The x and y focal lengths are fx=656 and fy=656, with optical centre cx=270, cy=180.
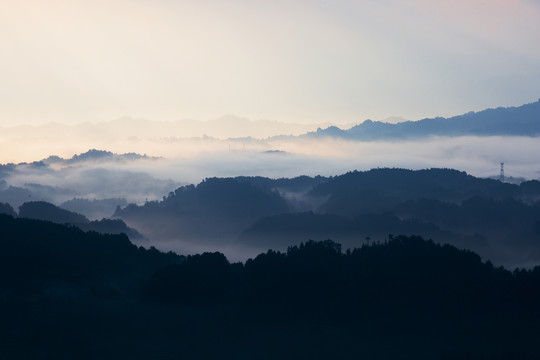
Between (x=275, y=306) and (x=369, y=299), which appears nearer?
(x=275, y=306)

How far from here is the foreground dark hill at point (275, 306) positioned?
101m

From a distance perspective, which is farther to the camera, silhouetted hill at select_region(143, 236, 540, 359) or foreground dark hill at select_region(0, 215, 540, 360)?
silhouetted hill at select_region(143, 236, 540, 359)

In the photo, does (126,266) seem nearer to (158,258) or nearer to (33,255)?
(158,258)

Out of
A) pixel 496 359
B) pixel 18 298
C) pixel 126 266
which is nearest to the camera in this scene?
pixel 496 359

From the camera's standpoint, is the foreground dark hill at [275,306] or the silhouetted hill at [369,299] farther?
the silhouetted hill at [369,299]

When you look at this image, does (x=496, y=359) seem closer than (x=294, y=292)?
Yes

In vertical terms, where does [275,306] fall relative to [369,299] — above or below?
below

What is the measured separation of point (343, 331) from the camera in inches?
4491

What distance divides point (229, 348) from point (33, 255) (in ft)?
187

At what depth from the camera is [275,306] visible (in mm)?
120750

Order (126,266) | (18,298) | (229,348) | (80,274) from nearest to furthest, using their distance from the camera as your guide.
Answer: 1. (229,348)
2. (18,298)
3. (80,274)
4. (126,266)

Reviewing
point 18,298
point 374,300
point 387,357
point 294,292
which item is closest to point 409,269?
point 374,300

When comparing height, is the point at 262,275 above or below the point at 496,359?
above

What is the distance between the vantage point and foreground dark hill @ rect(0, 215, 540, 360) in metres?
101
